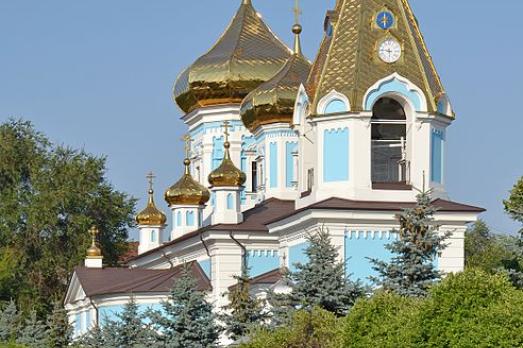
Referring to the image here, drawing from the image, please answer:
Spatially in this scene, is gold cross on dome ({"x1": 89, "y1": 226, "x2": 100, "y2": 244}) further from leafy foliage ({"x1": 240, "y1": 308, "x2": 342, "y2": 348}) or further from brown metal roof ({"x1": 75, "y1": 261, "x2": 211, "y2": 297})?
leafy foliage ({"x1": 240, "y1": 308, "x2": 342, "y2": 348})

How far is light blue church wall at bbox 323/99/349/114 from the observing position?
31.2m

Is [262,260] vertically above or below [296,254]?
below

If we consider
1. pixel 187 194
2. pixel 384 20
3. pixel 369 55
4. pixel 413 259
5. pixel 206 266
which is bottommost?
pixel 206 266

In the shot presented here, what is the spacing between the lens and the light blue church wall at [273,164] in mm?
36944

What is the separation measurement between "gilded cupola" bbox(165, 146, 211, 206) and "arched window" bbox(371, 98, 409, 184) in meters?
8.76

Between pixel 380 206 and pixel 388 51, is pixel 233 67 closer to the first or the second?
pixel 388 51

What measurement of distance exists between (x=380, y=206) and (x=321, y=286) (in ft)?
16.2

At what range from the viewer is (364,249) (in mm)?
31062

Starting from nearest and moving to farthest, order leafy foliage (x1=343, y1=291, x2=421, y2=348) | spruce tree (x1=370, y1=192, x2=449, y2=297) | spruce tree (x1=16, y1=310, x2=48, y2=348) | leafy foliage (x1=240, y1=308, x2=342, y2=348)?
leafy foliage (x1=343, y1=291, x2=421, y2=348)
leafy foliage (x1=240, y1=308, x2=342, y2=348)
spruce tree (x1=370, y1=192, x2=449, y2=297)
spruce tree (x1=16, y1=310, x2=48, y2=348)

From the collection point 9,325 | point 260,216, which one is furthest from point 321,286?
point 9,325

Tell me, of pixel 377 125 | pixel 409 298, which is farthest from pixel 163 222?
pixel 409 298

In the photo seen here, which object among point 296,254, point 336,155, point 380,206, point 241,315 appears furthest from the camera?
point 296,254

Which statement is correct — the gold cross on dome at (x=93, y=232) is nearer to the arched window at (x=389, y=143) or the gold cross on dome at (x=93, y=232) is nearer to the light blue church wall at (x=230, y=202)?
the light blue church wall at (x=230, y=202)

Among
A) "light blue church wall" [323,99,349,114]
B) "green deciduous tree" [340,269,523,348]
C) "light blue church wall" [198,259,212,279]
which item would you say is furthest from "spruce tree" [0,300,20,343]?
"green deciduous tree" [340,269,523,348]
